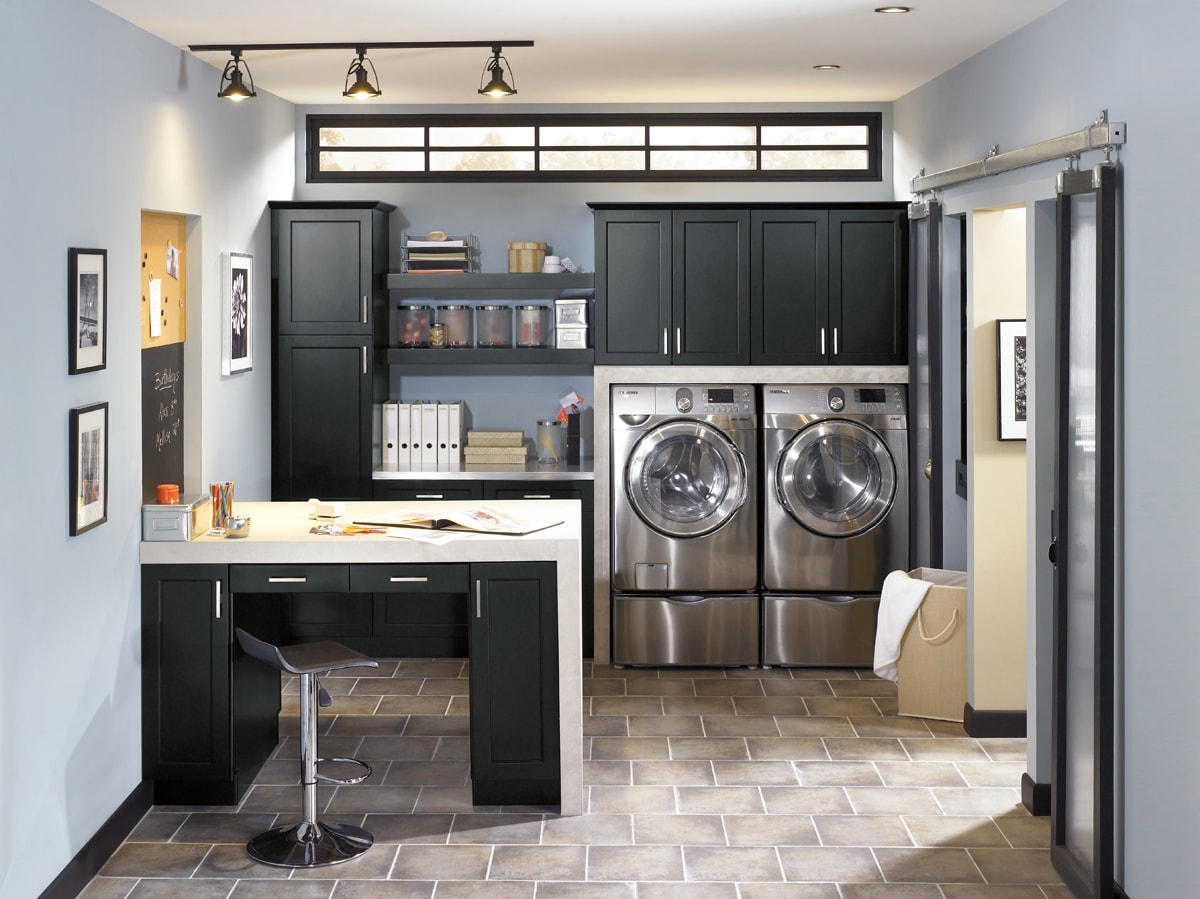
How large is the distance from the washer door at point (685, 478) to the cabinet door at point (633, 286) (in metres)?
0.39

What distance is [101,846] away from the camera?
162 inches

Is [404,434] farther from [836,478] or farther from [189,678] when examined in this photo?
[189,678]

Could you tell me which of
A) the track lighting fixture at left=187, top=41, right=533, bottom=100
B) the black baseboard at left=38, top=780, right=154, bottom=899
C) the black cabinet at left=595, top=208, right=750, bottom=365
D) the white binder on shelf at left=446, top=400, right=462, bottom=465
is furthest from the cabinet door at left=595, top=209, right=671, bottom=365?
the black baseboard at left=38, top=780, right=154, bottom=899

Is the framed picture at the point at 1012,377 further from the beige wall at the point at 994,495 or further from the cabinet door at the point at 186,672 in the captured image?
the cabinet door at the point at 186,672

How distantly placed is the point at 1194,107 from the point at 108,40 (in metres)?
3.19

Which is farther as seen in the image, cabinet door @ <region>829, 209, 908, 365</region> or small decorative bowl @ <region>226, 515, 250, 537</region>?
cabinet door @ <region>829, 209, 908, 365</region>

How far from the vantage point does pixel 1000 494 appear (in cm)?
528

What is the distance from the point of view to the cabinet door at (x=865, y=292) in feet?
20.6

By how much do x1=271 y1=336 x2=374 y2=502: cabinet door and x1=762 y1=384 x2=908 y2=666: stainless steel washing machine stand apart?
192 centimetres

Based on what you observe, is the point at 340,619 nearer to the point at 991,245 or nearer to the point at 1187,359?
the point at 991,245

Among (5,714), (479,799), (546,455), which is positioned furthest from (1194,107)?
(546,455)

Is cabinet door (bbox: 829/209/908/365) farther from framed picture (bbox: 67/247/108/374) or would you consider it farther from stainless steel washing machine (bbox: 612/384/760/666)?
framed picture (bbox: 67/247/108/374)

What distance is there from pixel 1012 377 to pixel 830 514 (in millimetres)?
1311

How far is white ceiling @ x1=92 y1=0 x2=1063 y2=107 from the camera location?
434 cm
